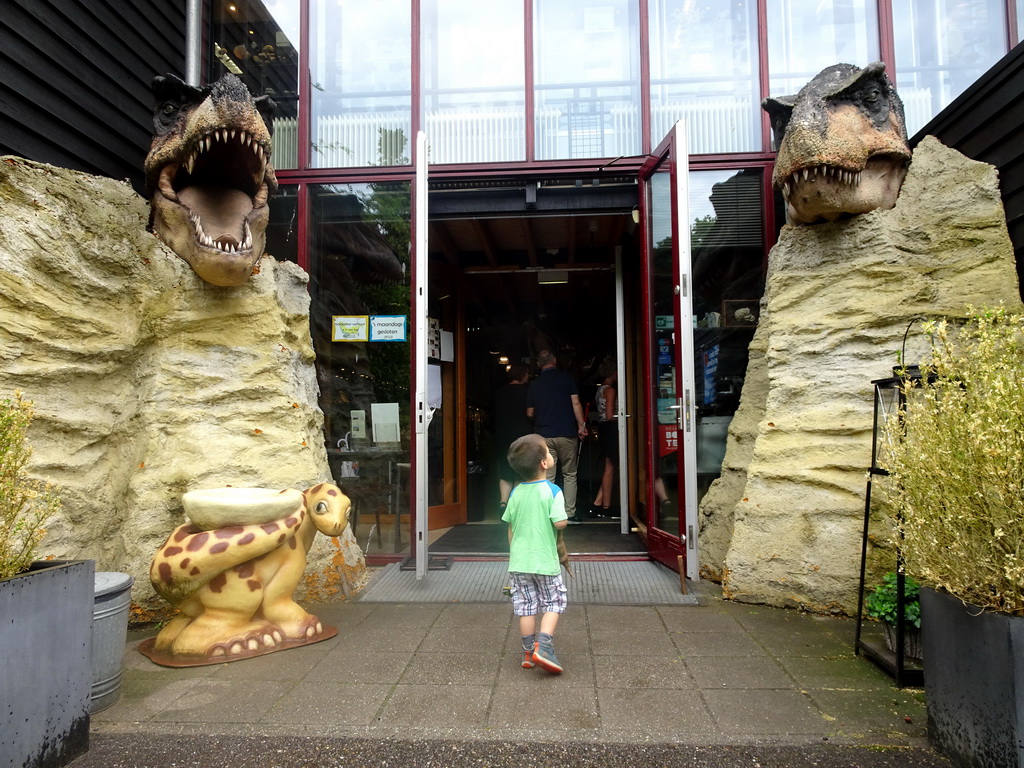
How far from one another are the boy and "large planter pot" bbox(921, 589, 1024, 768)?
1721 millimetres

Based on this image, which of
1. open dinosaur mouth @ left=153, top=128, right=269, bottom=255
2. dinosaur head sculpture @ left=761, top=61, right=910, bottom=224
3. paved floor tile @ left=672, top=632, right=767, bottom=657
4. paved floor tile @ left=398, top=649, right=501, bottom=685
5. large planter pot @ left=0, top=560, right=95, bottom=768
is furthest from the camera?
dinosaur head sculpture @ left=761, top=61, right=910, bottom=224

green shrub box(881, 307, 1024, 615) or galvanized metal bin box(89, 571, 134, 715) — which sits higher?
green shrub box(881, 307, 1024, 615)

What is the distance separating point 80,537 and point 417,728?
2.75 metres

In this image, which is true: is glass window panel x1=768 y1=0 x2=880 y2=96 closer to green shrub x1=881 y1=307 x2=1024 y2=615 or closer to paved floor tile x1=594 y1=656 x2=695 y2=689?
green shrub x1=881 y1=307 x2=1024 y2=615

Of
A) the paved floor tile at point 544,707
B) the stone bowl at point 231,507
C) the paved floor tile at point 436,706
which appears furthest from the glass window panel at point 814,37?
the paved floor tile at point 436,706

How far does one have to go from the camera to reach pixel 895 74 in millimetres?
5762

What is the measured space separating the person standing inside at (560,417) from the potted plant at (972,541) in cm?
454

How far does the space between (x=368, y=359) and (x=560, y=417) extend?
2.42m

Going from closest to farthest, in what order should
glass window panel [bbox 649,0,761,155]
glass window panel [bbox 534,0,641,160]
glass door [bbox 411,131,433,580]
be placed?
glass door [bbox 411,131,433,580] < glass window panel [bbox 649,0,761,155] < glass window panel [bbox 534,0,641,160]

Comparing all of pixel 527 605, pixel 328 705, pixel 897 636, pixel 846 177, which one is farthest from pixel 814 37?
pixel 328 705

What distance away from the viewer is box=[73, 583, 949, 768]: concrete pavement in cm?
266

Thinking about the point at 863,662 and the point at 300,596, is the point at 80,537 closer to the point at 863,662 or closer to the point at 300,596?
the point at 300,596

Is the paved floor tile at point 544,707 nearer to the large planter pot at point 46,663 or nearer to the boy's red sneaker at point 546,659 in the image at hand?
the boy's red sneaker at point 546,659

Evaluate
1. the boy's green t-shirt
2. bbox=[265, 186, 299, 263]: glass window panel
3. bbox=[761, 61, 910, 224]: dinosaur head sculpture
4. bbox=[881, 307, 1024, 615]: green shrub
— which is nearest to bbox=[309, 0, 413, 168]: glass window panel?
bbox=[265, 186, 299, 263]: glass window panel
